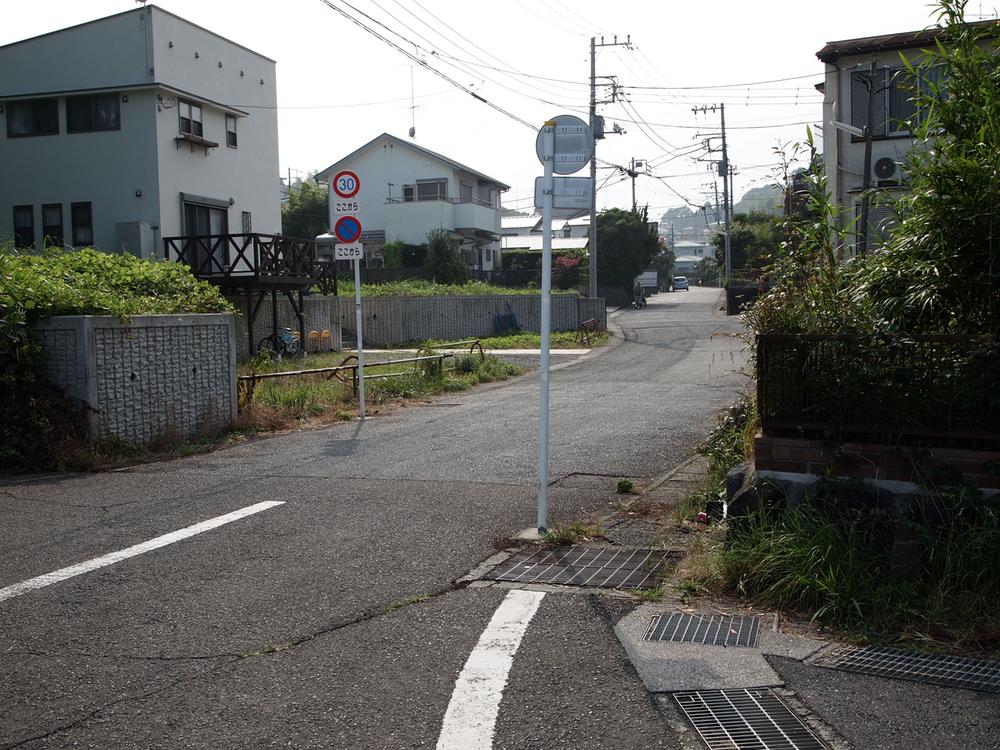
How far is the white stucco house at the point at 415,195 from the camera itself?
46094 mm

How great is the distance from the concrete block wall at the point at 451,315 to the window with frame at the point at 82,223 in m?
8.39

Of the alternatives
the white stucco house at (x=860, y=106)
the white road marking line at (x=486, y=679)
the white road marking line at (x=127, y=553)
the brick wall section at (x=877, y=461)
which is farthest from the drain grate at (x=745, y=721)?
the white stucco house at (x=860, y=106)

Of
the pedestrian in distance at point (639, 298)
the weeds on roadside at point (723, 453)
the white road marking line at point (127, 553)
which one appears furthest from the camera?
the pedestrian in distance at point (639, 298)

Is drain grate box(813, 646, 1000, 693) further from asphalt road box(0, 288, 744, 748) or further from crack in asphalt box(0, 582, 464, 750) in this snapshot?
crack in asphalt box(0, 582, 464, 750)

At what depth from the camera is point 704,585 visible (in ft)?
18.0

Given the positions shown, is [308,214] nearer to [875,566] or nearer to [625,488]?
[625,488]

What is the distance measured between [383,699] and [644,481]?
5.12m

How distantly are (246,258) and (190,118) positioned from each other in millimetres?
4190

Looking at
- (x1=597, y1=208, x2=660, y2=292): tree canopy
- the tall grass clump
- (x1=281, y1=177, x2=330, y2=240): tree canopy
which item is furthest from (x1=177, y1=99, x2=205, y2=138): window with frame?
(x1=597, y1=208, x2=660, y2=292): tree canopy

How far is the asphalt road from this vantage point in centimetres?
381

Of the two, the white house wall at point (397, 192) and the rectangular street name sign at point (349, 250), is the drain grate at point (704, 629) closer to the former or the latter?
the rectangular street name sign at point (349, 250)

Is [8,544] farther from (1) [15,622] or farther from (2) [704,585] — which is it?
(2) [704,585]

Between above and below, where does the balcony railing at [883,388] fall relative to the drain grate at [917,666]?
above

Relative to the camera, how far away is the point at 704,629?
488cm
